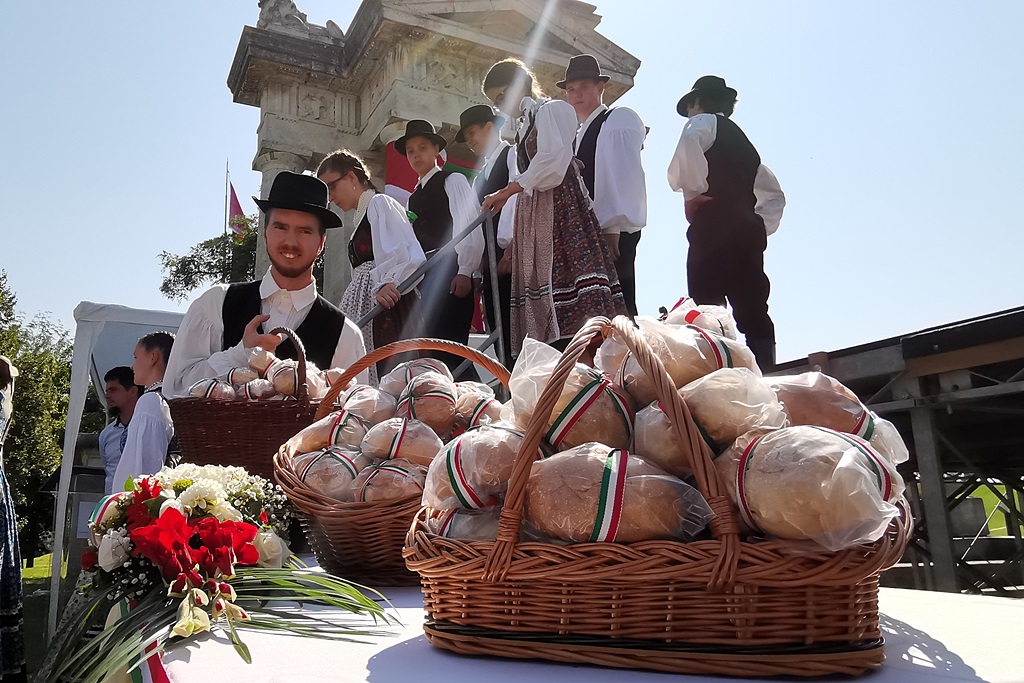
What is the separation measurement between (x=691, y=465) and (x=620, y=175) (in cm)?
319

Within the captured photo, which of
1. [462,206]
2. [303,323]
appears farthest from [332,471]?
[462,206]

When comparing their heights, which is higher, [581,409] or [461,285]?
[461,285]

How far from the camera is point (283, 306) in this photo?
3348 mm

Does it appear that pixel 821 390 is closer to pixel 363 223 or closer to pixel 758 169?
pixel 758 169

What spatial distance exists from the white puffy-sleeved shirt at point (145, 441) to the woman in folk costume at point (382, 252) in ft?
4.88

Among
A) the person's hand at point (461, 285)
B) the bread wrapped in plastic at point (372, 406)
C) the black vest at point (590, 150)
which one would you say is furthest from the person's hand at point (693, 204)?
the bread wrapped in plastic at point (372, 406)

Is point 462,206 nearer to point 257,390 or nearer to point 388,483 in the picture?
point 257,390

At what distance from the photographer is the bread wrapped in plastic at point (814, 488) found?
876 millimetres

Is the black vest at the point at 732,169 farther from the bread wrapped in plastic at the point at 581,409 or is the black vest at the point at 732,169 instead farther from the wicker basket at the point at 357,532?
the bread wrapped in plastic at the point at 581,409

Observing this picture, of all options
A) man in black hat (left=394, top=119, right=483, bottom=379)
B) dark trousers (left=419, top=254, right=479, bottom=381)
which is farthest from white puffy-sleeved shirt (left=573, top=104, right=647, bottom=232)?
dark trousers (left=419, top=254, right=479, bottom=381)

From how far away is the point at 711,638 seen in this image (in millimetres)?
909

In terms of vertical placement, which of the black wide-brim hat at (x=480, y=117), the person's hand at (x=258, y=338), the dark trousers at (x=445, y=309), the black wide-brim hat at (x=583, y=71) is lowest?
the person's hand at (x=258, y=338)

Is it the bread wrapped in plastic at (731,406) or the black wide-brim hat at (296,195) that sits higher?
the black wide-brim hat at (296,195)

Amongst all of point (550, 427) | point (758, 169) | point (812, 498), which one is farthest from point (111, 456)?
point (812, 498)
